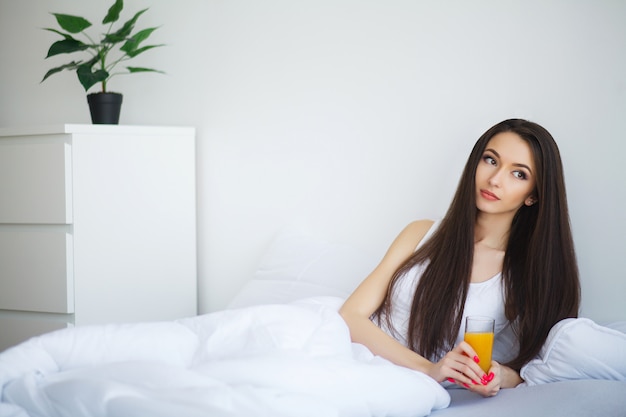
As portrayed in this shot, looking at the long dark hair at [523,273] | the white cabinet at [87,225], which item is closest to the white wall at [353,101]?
the white cabinet at [87,225]

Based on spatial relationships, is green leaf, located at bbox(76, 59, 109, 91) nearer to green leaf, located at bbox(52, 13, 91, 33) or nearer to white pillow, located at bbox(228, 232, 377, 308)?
green leaf, located at bbox(52, 13, 91, 33)

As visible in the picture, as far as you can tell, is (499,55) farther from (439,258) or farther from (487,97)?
(439,258)

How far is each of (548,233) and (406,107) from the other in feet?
2.51

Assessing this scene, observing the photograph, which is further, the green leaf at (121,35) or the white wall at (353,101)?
the green leaf at (121,35)

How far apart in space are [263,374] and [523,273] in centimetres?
101

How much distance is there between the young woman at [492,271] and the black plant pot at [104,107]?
1.23 m

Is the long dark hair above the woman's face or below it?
below

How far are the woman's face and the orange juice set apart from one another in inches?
19.3

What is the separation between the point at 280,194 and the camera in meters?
2.83

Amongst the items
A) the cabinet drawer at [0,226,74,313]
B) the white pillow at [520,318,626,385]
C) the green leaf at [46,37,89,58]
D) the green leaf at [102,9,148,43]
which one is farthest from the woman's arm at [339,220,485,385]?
the green leaf at [46,37,89,58]

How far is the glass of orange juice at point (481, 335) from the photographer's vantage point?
1.67 m

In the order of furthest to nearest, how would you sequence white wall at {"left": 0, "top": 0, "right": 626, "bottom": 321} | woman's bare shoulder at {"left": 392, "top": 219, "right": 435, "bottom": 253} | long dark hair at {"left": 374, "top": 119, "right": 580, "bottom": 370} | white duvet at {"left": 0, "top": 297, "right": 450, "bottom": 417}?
white wall at {"left": 0, "top": 0, "right": 626, "bottom": 321} → woman's bare shoulder at {"left": 392, "top": 219, "right": 435, "bottom": 253} → long dark hair at {"left": 374, "top": 119, "right": 580, "bottom": 370} → white duvet at {"left": 0, "top": 297, "right": 450, "bottom": 417}

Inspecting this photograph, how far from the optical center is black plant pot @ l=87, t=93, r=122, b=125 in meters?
2.76

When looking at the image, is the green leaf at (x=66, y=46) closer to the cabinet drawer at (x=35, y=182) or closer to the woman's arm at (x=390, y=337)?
the cabinet drawer at (x=35, y=182)
